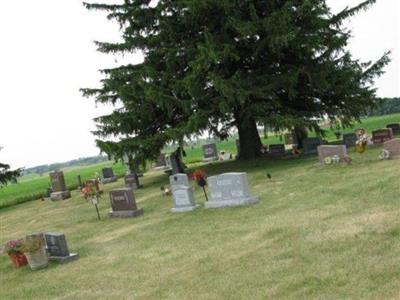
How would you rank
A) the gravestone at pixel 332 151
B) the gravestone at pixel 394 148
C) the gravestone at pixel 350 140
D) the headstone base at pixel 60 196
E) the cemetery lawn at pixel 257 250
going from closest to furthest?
1. the cemetery lawn at pixel 257 250
2. the gravestone at pixel 394 148
3. the gravestone at pixel 332 151
4. the gravestone at pixel 350 140
5. the headstone base at pixel 60 196

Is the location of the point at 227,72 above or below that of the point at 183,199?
above

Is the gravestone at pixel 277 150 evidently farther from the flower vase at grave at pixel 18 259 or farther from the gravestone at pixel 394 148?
the flower vase at grave at pixel 18 259

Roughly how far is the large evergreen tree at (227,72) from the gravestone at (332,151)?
8.45 ft

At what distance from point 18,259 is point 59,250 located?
3.35 ft

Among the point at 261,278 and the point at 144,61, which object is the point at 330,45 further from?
the point at 261,278

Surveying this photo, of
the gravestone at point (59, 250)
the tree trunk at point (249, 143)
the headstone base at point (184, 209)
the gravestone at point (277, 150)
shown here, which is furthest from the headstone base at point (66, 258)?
the gravestone at point (277, 150)

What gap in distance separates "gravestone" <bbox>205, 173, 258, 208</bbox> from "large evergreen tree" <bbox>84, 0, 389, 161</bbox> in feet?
23.3

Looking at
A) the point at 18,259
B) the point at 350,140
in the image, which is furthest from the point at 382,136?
Result: the point at 18,259

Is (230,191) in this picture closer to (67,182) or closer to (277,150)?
(277,150)

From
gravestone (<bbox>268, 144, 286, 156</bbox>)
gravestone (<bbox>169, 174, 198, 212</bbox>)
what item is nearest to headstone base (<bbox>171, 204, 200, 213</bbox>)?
gravestone (<bbox>169, 174, 198, 212</bbox>)

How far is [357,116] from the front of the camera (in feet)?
78.8

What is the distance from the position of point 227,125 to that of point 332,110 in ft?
17.8

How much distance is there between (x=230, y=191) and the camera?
14.3 m

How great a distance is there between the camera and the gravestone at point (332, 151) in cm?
1789
